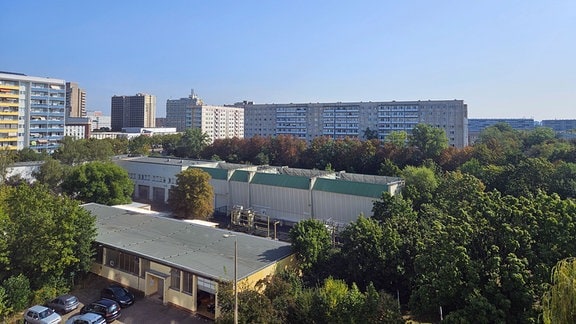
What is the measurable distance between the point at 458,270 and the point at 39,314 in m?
15.2

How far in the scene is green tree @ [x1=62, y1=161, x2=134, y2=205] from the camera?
2988 cm

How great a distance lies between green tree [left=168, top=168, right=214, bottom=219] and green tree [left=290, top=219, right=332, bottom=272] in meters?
12.8

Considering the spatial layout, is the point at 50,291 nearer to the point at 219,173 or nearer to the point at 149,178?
the point at 219,173

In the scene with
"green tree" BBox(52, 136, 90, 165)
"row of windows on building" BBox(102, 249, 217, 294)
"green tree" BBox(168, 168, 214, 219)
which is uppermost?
"green tree" BBox(52, 136, 90, 165)

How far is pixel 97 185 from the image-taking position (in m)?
30.0

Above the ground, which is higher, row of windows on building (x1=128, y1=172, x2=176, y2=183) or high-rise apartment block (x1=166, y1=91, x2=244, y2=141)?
high-rise apartment block (x1=166, y1=91, x2=244, y2=141)

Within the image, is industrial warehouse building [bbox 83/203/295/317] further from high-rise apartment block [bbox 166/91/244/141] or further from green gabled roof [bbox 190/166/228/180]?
high-rise apartment block [bbox 166/91/244/141]

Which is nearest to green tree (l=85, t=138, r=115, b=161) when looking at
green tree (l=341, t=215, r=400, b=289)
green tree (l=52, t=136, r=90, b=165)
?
green tree (l=52, t=136, r=90, b=165)

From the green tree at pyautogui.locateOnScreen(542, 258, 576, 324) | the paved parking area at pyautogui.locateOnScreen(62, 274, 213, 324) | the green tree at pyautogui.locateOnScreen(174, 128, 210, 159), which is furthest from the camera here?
the green tree at pyautogui.locateOnScreen(174, 128, 210, 159)

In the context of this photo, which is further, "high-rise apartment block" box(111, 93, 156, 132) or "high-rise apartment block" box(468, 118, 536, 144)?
"high-rise apartment block" box(468, 118, 536, 144)

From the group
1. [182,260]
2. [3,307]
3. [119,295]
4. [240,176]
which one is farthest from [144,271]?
[240,176]

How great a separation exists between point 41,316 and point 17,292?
79.1 inches

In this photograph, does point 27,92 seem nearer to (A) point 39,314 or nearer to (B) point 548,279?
(A) point 39,314

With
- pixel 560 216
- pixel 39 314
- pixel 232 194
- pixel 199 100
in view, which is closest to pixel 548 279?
pixel 560 216
